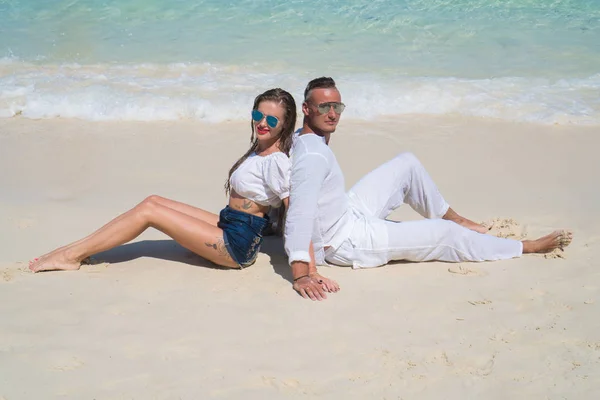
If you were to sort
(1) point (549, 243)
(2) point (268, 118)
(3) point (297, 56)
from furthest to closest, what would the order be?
(3) point (297, 56) < (1) point (549, 243) < (2) point (268, 118)

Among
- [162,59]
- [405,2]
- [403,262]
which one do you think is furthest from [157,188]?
[405,2]

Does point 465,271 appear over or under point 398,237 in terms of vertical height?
under

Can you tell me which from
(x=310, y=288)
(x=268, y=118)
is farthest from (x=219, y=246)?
(x=268, y=118)

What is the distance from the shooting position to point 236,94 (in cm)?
913

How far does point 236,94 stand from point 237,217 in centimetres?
464

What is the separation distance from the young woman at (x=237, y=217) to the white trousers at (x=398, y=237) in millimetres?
408

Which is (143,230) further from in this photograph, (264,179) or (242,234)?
(264,179)

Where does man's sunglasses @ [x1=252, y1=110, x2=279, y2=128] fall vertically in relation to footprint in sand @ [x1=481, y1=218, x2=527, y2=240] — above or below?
above

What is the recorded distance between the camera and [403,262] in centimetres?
493

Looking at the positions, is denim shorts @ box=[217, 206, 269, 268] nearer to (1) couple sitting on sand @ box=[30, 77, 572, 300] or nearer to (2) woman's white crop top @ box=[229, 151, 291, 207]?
(1) couple sitting on sand @ box=[30, 77, 572, 300]

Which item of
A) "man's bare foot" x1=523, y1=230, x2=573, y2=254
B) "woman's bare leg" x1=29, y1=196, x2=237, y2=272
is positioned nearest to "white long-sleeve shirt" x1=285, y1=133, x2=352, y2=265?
"woman's bare leg" x1=29, y1=196, x2=237, y2=272

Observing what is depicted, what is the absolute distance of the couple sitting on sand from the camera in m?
4.49

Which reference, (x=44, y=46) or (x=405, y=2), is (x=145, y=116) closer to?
(x=44, y=46)

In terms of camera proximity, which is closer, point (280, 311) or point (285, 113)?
point (280, 311)
